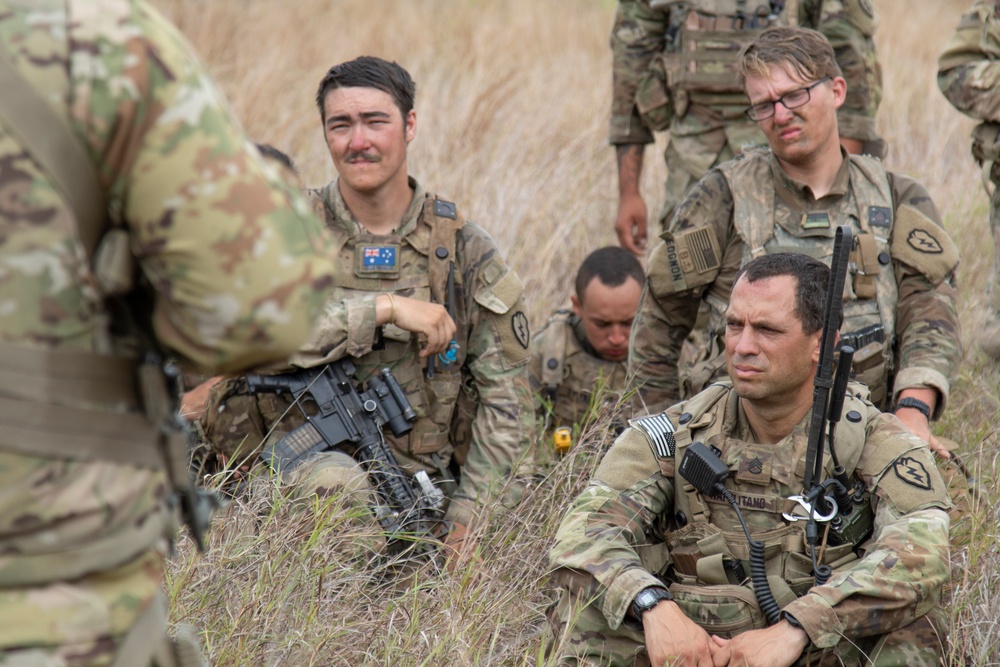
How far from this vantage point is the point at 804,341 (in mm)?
3211

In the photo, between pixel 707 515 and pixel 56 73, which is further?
pixel 707 515

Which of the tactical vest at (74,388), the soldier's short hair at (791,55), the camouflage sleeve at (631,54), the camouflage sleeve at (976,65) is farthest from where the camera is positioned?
the camouflage sleeve at (631,54)

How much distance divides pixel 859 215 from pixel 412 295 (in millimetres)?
1504

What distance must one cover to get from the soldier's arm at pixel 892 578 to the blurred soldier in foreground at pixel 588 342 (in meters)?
1.91

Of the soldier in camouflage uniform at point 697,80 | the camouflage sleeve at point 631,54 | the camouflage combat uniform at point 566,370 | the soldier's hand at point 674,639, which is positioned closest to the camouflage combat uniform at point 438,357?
the camouflage combat uniform at point 566,370

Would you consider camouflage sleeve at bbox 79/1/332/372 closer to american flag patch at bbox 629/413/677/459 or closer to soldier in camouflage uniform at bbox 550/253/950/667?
soldier in camouflage uniform at bbox 550/253/950/667

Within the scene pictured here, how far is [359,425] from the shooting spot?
3992 mm

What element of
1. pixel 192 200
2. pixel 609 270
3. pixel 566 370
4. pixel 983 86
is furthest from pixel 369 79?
pixel 192 200

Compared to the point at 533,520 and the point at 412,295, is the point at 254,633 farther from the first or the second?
the point at 412,295

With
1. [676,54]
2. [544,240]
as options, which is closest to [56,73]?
[676,54]

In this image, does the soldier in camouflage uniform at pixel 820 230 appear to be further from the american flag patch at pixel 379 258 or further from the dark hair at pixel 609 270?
the american flag patch at pixel 379 258

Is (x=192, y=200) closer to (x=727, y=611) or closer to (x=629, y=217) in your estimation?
(x=727, y=611)

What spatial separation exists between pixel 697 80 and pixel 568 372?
1342mm

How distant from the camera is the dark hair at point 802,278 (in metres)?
3.22
